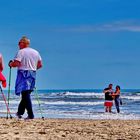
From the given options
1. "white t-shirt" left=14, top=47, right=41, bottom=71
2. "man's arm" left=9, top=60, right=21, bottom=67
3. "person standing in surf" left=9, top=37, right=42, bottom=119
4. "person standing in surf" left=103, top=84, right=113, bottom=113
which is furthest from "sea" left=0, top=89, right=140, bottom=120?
"man's arm" left=9, top=60, right=21, bottom=67

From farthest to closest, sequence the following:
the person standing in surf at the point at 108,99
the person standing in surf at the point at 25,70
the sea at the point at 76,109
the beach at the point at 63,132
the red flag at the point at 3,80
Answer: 1. the person standing in surf at the point at 108,99
2. the sea at the point at 76,109
3. the red flag at the point at 3,80
4. the person standing in surf at the point at 25,70
5. the beach at the point at 63,132

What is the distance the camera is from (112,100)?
79.5ft

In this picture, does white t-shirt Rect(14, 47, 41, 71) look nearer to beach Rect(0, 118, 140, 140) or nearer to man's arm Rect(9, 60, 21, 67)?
man's arm Rect(9, 60, 21, 67)

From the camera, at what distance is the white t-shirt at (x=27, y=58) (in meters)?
11.9

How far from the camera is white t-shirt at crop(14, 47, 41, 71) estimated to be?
11.9 metres

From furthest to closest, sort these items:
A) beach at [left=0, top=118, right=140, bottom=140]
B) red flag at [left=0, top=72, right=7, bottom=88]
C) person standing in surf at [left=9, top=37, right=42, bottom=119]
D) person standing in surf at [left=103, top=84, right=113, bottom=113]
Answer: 1. person standing in surf at [left=103, top=84, right=113, bottom=113]
2. red flag at [left=0, top=72, right=7, bottom=88]
3. person standing in surf at [left=9, top=37, right=42, bottom=119]
4. beach at [left=0, top=118, right=140, bottom=140]

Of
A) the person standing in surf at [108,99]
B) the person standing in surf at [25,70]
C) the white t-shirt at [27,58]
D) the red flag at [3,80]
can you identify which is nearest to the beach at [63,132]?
the person standing in surf at [25,70]

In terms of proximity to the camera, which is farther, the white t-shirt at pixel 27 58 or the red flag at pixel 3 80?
the red flag at pixel 3 80

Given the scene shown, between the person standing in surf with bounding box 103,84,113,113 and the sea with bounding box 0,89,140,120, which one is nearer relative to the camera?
the sea with bounding box 0,89,140,120

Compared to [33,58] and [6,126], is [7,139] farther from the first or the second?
[33,58]

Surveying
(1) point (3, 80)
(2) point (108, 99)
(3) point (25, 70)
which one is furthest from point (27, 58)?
(2) point (108, 99)

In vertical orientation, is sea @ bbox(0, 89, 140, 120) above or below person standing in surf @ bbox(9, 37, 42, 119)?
below

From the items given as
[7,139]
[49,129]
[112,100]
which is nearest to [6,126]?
[49,129]

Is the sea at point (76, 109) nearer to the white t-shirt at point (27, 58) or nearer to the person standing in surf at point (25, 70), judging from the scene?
the person standing in surf at point (25, 70)
